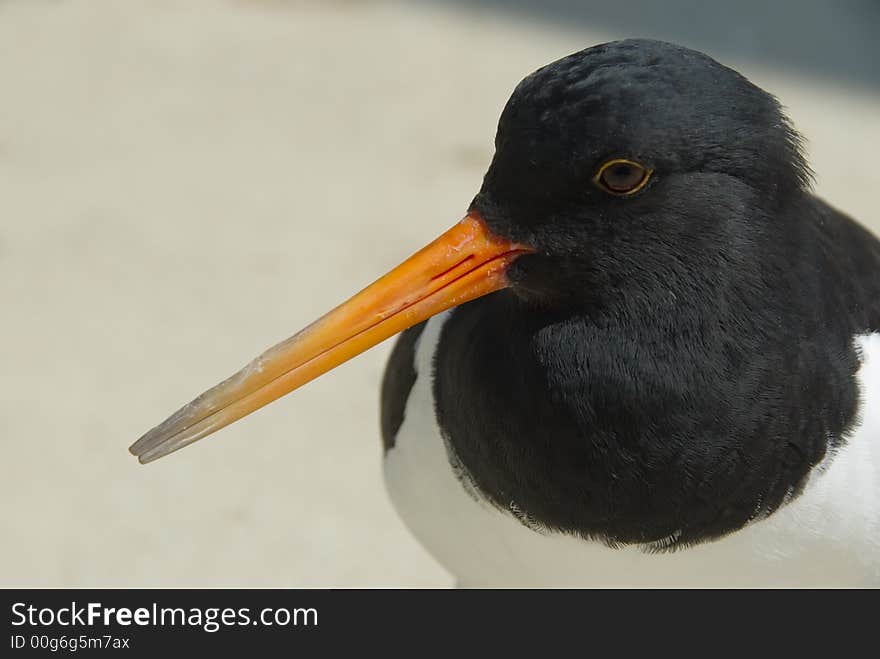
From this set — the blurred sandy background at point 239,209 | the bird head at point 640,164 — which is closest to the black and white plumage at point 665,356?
the bird head at point 640,164

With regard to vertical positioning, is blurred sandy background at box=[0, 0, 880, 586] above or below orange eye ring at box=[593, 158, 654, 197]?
above

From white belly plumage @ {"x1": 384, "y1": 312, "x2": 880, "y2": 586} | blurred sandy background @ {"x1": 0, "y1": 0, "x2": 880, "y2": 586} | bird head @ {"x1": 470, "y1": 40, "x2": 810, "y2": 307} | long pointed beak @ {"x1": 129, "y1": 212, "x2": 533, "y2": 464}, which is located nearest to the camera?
bird head @ {"x1": 470, "y1": 40, "x2": 810, "y2": 307}

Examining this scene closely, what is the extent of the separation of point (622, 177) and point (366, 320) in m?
0.55

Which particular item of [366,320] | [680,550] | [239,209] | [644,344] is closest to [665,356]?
[644,344]

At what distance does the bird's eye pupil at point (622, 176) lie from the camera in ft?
6.35

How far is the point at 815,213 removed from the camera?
2.26 meters

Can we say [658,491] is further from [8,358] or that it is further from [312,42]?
[312,42]

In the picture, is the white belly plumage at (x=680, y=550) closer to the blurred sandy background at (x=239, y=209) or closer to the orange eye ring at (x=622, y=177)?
the orange eye ring at (x=622, y=177)

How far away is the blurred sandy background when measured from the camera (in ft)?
11.3

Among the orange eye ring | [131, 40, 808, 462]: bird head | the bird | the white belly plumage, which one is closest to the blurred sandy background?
the white belly plumage

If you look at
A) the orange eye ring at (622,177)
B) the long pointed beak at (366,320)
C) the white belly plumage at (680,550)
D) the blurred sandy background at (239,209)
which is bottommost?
the white belly plumage at (680,550)

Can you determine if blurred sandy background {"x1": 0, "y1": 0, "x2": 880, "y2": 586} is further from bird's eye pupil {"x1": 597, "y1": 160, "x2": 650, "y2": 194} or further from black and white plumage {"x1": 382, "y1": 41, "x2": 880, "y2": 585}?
bird's eye pupil {"x1": 597, "y1": 160, "x2": 650, "y2": 194}

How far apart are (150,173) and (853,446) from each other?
287cm

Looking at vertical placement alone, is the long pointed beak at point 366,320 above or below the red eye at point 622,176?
above
